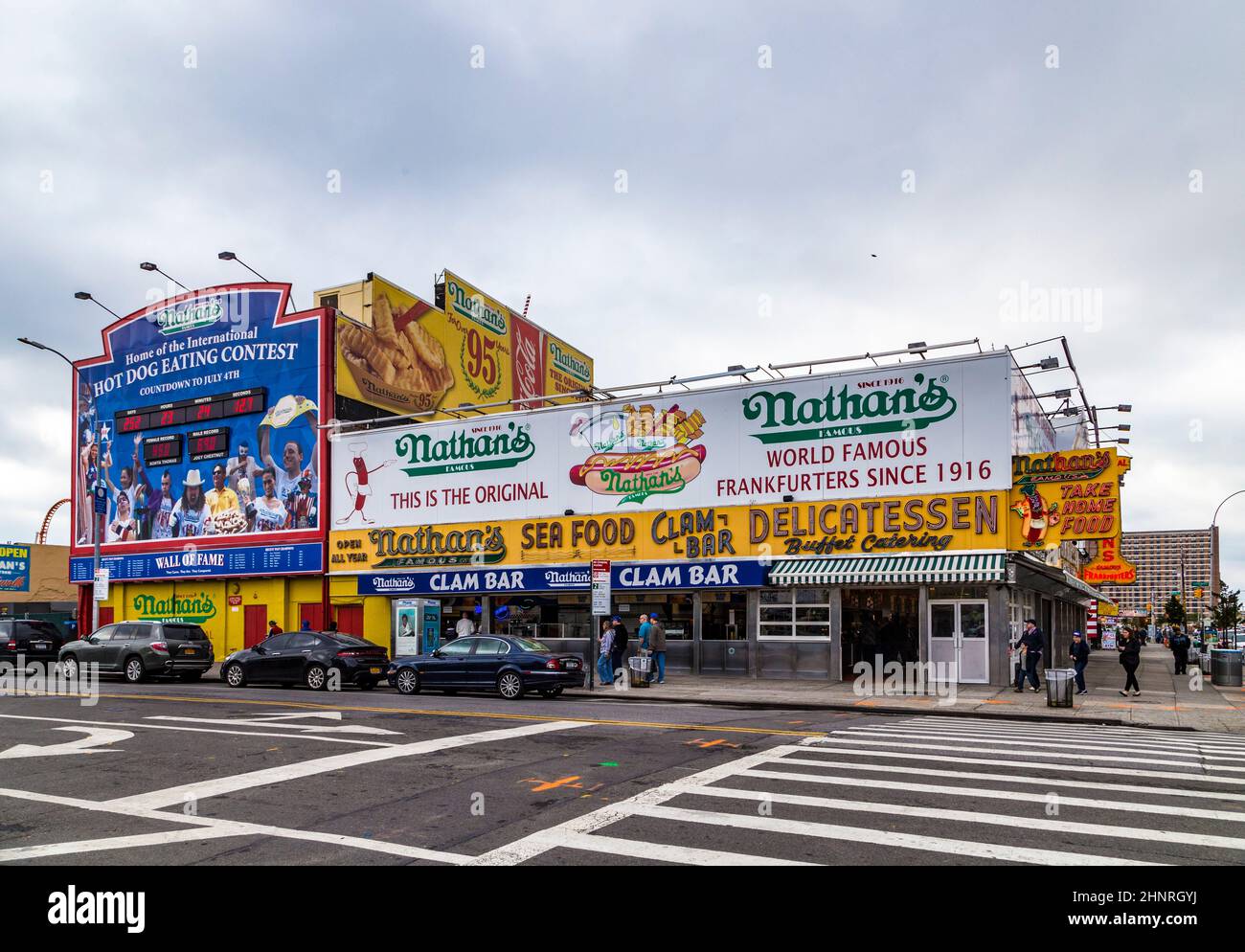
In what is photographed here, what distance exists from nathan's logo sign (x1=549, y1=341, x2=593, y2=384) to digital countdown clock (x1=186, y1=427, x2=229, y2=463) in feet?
67.1

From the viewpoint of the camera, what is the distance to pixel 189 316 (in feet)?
127

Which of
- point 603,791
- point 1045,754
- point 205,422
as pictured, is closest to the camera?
point 603,791

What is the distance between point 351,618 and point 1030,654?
22971 mm

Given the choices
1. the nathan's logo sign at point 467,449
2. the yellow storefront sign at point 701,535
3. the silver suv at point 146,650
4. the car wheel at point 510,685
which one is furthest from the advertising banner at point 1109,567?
the silver suv at point 146,650

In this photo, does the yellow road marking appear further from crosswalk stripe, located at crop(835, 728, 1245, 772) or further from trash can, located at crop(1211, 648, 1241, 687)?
trash can, located at crop(1211, 648, 1241, 687)

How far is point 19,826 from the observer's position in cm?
850

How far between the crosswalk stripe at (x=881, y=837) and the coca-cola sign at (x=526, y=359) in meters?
40.6

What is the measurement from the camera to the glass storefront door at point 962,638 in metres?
24.3

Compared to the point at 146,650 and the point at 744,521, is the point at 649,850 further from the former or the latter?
the point at 146,650

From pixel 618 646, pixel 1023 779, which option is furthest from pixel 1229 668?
pixel 1023 779

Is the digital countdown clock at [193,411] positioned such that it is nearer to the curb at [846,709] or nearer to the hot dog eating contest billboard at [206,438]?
the hot dog eating contest billboard at [206,438]

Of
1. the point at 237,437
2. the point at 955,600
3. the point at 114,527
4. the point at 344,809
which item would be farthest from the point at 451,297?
the point at 344,809
